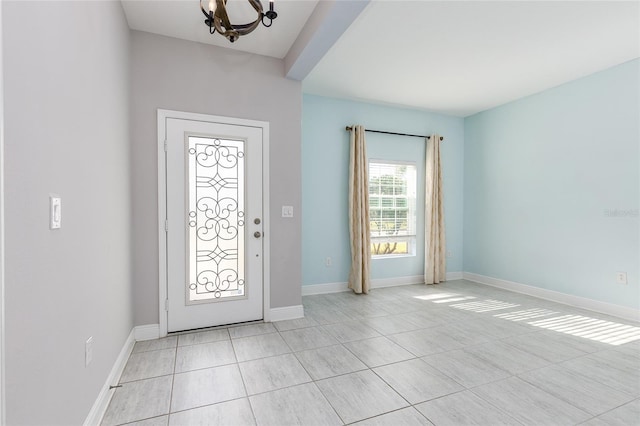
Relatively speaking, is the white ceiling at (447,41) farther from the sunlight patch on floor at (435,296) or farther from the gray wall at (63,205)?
the sunlight patch on floor at (435,296)

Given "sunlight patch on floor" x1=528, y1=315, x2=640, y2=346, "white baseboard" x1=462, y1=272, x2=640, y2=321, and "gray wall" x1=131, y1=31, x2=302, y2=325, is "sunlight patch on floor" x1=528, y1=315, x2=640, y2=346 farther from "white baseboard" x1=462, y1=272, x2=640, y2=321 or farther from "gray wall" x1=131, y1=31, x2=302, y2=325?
"gray wall" x1=131, y1=31, x2=302, y2=325

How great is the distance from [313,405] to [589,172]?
419cm

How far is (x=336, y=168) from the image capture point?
4.36 m

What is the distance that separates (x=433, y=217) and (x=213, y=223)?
3.53 meters

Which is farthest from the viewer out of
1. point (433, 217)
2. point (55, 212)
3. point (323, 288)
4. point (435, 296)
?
point (433, 217)

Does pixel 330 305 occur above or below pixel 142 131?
below

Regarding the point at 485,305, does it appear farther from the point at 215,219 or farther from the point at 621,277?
the point at 215,219

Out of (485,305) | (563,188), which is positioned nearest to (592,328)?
(485,305)

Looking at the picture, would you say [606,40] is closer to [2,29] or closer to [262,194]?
[262,194]

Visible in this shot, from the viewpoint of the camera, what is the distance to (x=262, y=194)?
10.1 feet

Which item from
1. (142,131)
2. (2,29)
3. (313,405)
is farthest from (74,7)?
(313,405)

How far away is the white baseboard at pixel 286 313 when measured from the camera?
313cm

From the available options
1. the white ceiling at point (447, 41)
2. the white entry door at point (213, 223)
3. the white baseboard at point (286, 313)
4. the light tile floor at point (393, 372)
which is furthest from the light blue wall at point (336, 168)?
the white entry door at point (213, 223)

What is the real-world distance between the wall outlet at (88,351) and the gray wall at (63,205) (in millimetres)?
38
